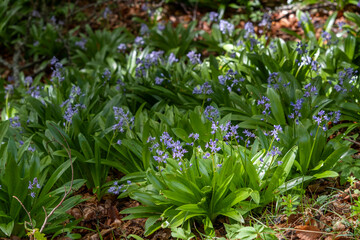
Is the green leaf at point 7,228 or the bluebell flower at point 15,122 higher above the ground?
the bluebell flower at point 15,122

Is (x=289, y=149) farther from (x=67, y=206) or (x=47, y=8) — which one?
(x=47, y=8)

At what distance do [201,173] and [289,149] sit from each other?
695 millimetres

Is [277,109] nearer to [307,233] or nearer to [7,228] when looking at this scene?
[307,233]

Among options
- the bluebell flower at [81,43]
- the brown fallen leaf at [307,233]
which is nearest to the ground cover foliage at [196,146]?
the brown fallen leaf at [307,233]

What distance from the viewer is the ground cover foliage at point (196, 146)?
2678mm

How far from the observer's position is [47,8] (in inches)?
281

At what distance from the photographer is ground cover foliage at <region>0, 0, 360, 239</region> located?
268 centimetres

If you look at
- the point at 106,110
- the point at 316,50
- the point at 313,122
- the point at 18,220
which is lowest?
the point at 18,220

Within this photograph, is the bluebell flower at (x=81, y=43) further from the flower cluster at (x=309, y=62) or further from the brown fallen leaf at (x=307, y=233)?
the brown fallen leaf at (x=307, y=233)

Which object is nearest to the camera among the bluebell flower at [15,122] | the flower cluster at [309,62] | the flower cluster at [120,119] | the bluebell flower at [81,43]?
the flower cluster at [120,119]

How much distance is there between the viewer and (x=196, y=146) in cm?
328

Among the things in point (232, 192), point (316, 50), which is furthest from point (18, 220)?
point (316, 50)


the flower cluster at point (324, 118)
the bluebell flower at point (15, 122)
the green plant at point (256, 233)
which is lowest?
the bluebell flower at point (15, 122)

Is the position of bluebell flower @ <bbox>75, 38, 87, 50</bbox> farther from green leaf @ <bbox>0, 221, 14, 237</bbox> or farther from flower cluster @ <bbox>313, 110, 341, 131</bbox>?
flower cluster @ <bbox>313, 110, 341, 131</bbox>
